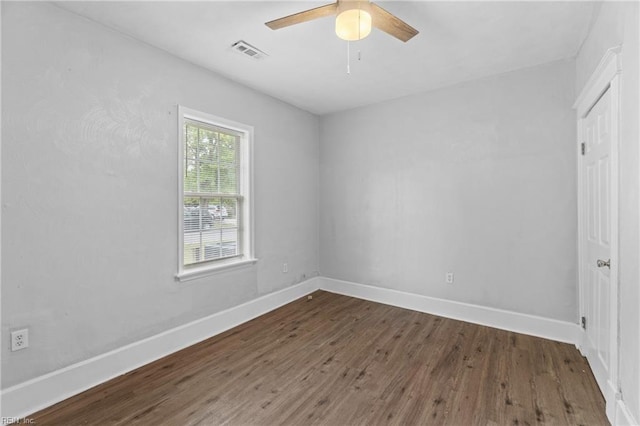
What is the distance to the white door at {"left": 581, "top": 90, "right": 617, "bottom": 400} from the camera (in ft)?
6.58

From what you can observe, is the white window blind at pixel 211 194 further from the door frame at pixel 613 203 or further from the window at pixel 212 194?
the door frame at pixel 613 203

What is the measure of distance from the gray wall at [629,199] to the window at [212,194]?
3193 mm

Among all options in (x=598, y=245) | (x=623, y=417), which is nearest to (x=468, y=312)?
(x=598, y=245)

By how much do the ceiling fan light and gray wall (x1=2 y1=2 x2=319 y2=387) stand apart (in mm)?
1809

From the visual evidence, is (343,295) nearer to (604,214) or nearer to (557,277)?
(557,277)

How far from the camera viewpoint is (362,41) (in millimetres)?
2600

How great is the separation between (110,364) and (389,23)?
10.6 ft

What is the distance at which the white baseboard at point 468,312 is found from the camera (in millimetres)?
2939

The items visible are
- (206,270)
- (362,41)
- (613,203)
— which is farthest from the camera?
(206,270)

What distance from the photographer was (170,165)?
2.80m

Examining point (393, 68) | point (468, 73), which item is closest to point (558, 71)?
point (468, 73)

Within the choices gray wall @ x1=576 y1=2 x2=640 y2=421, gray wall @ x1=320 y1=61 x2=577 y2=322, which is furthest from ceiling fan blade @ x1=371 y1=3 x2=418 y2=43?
gray wall @ x1=320 y1=61 x2=577 y2=322

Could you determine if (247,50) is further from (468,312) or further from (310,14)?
(468,312)

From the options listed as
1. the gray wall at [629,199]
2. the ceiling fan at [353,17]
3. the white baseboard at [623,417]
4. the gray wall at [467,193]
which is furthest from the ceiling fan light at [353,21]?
the white baseboard at [623,417]
